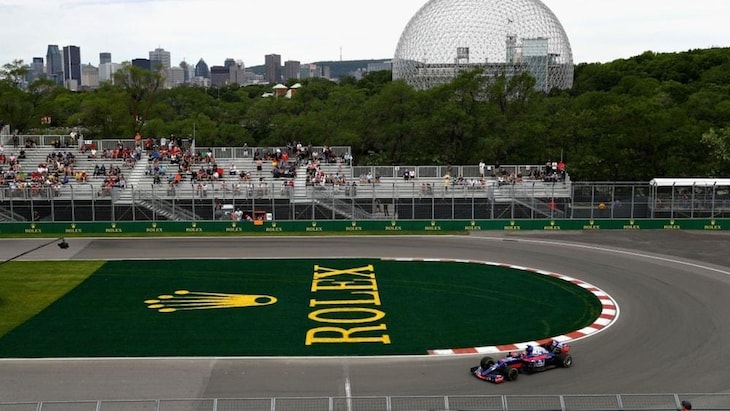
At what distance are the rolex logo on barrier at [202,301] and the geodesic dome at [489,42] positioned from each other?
67.5 metres

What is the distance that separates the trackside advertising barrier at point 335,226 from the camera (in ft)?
157

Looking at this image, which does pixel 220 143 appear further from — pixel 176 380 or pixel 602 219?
pixel 176 380

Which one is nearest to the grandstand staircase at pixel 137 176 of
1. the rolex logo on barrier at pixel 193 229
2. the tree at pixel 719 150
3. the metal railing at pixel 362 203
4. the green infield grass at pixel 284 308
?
the metal railing at pixel 362 203

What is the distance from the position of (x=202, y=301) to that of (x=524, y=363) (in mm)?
14415

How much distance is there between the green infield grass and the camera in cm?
2422

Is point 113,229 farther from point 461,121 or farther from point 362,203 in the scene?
point 461,121

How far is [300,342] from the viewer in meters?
24.3

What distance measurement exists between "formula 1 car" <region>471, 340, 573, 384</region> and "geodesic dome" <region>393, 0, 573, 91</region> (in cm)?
7394

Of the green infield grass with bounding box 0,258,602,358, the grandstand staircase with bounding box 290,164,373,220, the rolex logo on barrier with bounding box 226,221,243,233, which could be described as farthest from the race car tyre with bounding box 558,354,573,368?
the rolex logo on barrier with bounding box 226,221,243,233

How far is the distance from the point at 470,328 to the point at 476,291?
605 centimetres

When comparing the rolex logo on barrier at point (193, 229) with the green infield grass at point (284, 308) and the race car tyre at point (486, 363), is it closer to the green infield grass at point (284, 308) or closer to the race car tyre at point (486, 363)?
the green infield grass at point (284, 308)

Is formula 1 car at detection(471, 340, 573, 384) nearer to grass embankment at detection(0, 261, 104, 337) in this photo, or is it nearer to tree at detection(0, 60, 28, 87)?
grass embankment at detection(0, 261, 104, 337)

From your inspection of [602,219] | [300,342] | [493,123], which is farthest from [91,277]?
[493,123]

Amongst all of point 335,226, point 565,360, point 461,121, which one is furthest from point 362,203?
point 565,360
